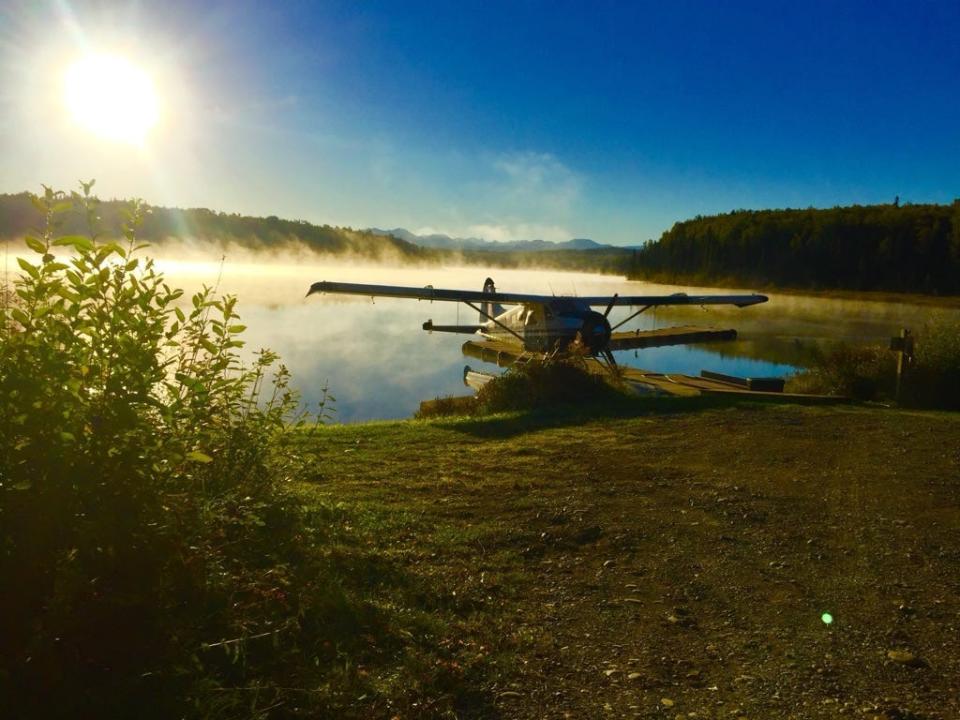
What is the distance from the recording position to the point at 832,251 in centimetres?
6850

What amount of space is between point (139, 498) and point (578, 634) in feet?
7.08

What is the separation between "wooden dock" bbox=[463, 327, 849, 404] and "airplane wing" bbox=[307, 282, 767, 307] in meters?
1.87

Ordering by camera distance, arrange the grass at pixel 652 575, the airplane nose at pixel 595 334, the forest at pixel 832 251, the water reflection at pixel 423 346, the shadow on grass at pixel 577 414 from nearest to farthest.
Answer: the grass at pixel 652 575 → the shadow on grass at pixel 577 414 → the airplane nose at pixel 595 334 → the water reflection at pixel 423 346 → the forest at pixel 832 251

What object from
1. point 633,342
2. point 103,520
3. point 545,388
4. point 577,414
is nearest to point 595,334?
point 545,388

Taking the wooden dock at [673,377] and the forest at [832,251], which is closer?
the wooden dock at [673,377]

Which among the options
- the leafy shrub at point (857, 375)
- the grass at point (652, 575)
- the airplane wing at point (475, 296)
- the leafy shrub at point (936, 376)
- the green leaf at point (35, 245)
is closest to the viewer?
the green leaf at point (35, 245)

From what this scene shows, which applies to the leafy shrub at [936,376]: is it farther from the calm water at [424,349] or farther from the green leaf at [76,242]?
the green leaf at [76,242]

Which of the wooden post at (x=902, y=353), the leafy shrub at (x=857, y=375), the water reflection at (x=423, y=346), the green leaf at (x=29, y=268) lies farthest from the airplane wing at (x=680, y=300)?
the green leaf at (x=29, y=268)

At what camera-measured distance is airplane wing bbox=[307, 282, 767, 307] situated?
51.4 feet

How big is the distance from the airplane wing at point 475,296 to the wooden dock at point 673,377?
187 centimetres

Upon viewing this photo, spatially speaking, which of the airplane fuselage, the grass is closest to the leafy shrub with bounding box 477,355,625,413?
the grass

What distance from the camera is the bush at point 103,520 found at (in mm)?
2170

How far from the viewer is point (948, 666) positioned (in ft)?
9.98

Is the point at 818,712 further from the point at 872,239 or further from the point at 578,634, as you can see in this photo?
the point at 872,239
